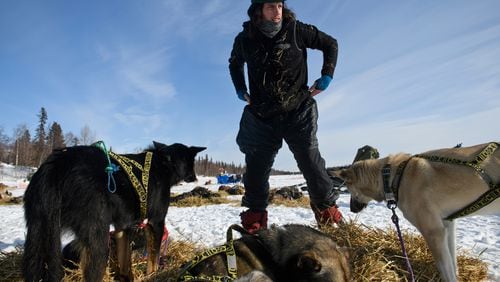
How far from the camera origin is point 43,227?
2926 millimetres

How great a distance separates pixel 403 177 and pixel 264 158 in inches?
77.9

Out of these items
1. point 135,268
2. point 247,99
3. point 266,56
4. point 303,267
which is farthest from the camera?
point 247,99

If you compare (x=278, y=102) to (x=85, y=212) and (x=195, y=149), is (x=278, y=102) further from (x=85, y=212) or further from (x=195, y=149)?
(x=85, y=212)

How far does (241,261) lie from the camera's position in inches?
101

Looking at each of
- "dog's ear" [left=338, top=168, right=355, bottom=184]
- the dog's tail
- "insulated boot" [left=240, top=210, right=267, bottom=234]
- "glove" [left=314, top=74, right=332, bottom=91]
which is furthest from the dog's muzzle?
the dog's tail

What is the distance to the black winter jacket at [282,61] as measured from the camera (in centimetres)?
475

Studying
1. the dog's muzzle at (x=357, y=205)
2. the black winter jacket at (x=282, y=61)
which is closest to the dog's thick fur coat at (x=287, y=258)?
the black winter jacket at (x=282, y=61)

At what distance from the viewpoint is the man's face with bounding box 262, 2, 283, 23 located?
15.0ft

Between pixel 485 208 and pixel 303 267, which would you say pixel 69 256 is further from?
pixel 485 208

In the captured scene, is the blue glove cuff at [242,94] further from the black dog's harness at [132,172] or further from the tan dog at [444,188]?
the tan dog at [444,188]

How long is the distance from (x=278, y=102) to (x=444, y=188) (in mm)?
2408

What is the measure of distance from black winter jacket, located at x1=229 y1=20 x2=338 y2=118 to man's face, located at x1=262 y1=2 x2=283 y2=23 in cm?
23

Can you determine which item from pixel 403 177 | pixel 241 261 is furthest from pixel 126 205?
pixel 403 177

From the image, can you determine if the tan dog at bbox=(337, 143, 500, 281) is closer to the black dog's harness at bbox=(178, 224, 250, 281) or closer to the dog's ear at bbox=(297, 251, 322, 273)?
the dog's ear at bbox=(297, 251, 322, 273)
